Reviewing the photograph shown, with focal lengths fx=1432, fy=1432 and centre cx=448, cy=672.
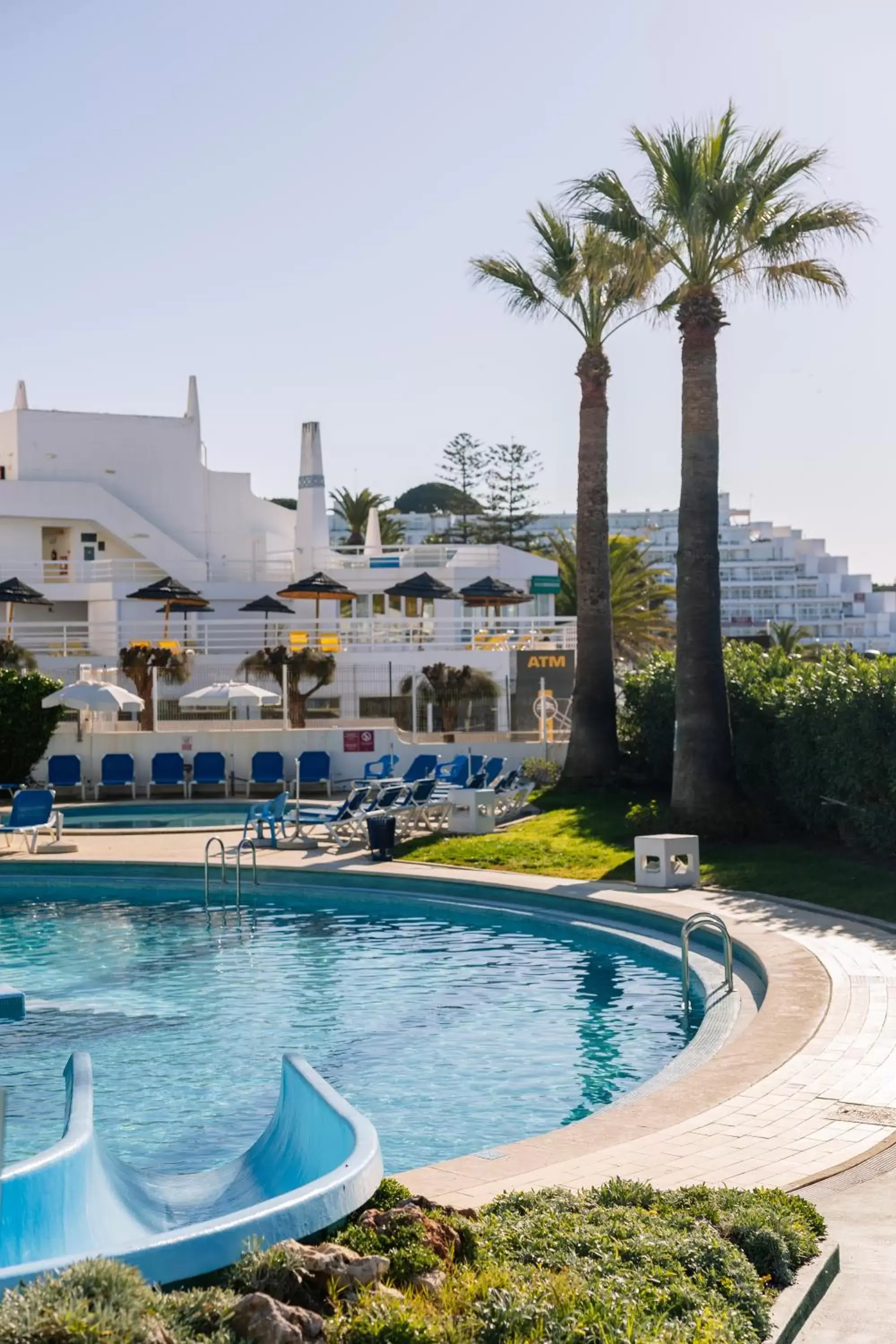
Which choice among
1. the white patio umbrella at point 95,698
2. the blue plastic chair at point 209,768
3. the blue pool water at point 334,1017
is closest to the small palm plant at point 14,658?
Result: the white patio umbrella at point 95,698

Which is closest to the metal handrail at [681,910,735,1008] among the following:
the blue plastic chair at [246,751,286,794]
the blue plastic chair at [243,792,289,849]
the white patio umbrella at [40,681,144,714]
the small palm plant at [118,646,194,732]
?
the blue plastic chair at [243,792,289,849]

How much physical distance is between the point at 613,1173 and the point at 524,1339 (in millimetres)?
2443

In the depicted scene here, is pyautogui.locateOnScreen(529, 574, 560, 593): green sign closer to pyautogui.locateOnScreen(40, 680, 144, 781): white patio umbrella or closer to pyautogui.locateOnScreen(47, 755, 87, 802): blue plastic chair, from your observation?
pyautogui.locateOnScreen(40, 680, 144, 781): white patio umbrella

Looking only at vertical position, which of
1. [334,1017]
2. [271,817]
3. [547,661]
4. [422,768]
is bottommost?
[334,1017]

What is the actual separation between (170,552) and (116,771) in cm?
2127

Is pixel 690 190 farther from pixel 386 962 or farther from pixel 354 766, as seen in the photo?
pixel 354 766

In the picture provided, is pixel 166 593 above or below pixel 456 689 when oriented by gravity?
above

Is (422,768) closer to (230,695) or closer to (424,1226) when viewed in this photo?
(230,695)

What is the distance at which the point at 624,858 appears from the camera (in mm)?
17125

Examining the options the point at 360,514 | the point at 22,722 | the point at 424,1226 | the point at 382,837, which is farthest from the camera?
the point at 360,514

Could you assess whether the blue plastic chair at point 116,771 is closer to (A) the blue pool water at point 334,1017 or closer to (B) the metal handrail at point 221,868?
(B) the metal handrail at point 221,868

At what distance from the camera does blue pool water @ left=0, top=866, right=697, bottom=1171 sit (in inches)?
336

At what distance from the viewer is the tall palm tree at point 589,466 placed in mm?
22594

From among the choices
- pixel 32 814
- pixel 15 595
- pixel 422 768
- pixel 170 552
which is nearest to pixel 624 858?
pixel 422 768
